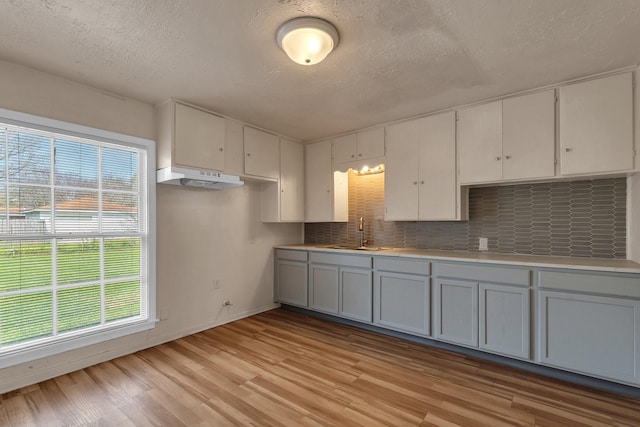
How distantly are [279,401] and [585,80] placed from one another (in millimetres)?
3490

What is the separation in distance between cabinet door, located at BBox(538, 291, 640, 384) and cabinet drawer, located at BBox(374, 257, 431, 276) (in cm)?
96

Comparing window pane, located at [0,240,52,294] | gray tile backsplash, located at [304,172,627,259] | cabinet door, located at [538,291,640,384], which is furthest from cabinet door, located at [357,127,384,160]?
window pane, located at [0,240,52,294]

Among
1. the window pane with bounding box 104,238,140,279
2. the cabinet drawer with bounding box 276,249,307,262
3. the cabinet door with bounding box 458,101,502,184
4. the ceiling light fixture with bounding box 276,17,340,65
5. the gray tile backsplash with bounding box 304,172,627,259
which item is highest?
the ceiling light fixture with bounding box 276,17,340,65

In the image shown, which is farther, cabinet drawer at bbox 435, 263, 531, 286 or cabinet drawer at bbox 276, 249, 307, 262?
cabinet drawer at bbox 276, 249, 307, 262

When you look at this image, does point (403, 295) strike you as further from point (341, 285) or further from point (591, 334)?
point (591, 334)

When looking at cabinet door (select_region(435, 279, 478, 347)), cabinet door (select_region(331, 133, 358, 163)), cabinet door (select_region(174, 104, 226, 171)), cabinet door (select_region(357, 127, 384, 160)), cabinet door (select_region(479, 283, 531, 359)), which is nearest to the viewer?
cabinet door (select_region(479, 283, 531, 359))

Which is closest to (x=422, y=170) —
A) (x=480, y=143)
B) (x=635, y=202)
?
(x=480, y=143)

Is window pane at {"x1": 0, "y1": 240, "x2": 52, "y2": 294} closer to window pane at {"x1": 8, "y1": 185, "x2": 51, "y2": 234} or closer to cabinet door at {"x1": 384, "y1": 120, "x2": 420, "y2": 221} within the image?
window pane at {"x1": 8, "y1": 185, "x2": 51, "y2": 234}

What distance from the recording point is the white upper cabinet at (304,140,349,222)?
4.20m

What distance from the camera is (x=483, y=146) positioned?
3.00 m

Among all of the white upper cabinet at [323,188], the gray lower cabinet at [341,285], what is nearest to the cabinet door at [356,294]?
the gray lower cabinet at [341,285]

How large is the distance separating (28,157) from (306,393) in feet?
9.39

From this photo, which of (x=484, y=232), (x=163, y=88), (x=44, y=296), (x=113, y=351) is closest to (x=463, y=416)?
(x=484, y=232)

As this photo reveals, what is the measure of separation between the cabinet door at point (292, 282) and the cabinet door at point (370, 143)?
5.46 ft
